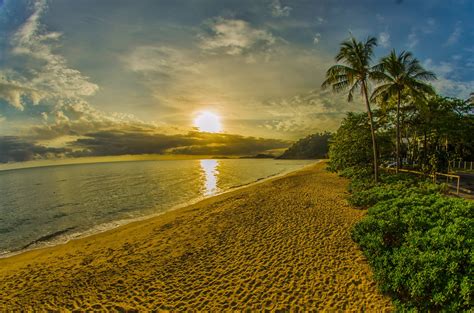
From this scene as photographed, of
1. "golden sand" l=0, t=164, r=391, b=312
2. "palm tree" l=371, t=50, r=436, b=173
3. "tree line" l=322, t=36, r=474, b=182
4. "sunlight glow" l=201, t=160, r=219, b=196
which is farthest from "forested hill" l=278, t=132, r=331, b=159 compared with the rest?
"golden sand" l=0, t=164, r=391, b=312

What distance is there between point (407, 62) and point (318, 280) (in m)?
19.5

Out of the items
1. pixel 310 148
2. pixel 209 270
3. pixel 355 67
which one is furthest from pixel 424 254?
pixel 310 148

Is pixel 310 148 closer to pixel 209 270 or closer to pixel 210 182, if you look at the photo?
pixel 210 182

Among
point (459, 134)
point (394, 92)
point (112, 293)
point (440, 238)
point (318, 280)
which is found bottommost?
point (112, 293)

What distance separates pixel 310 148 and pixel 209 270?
16804 centimetres

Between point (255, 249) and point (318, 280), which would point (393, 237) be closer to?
point (318, 280)

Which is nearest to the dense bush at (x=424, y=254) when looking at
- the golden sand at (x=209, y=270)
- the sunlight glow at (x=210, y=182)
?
the golden sand at (x=209, y=270)

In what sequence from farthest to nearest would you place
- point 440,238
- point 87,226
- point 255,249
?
point 87,226 < point 255,249 < point 440,238

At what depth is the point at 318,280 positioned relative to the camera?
6.07m

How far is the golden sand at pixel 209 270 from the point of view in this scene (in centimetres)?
561

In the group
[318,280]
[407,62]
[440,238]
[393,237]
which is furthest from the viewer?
[407,62]

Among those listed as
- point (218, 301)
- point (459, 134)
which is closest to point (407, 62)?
Answer: point (459, 134)

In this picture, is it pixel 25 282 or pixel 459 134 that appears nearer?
pixel 25 282

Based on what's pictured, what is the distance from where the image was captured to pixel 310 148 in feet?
543
